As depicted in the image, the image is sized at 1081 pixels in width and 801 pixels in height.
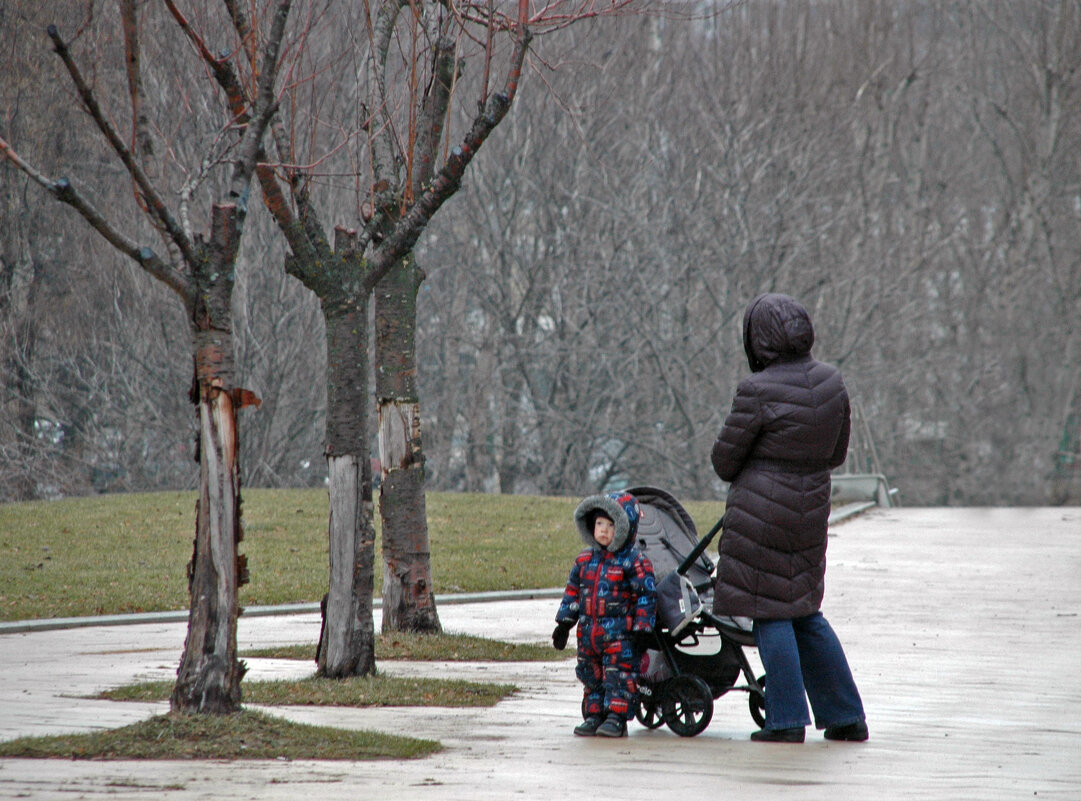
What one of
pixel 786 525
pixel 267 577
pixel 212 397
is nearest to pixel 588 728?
pixel 786 525

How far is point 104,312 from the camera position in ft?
91.6

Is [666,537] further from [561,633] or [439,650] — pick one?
[439,650]

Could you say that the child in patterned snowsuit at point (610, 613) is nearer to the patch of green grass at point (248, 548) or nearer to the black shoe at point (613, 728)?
the black shoe at point (613, 728)

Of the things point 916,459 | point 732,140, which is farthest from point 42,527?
point 916,459

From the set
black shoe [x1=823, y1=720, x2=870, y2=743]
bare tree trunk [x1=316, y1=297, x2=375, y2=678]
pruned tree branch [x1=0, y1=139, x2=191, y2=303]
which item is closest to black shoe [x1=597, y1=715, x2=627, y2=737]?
black shoe [x1=823, y1=720, x2=870, y2=743]

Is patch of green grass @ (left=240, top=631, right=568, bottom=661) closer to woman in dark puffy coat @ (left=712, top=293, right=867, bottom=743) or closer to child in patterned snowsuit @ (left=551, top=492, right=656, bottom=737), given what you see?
child in patterned snowsuit @ (left=551, top=492, right=656, bottom=737)

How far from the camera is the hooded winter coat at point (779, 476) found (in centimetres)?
673

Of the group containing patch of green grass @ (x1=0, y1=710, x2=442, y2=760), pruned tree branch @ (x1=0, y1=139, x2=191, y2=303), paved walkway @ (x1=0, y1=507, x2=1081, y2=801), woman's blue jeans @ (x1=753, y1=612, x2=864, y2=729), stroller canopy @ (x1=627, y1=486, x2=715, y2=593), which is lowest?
paved walkway @ (x1=0, y1=507, x2=1081, y2=801)

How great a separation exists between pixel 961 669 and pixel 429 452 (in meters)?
22.4

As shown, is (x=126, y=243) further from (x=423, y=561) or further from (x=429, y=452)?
(x=429, y=452)

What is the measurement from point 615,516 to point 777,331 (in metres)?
1.18

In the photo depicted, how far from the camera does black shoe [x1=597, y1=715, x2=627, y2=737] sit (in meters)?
6.86

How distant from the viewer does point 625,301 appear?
1156 inches

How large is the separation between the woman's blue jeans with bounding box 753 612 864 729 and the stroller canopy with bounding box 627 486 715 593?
26.0 inches
